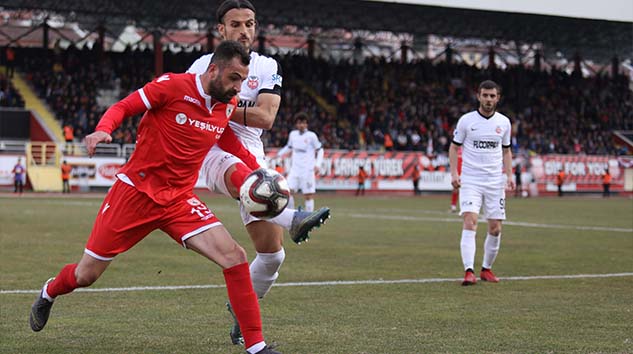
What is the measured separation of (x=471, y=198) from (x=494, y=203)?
11.5 inches

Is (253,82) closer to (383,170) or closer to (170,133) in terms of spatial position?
(170,133)

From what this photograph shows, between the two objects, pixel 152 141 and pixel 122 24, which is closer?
pixel 152 141

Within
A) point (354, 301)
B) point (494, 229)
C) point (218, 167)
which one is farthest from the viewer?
point (494, 229)

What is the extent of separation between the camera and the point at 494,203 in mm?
11938

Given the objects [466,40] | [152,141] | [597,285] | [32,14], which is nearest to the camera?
[152,141]

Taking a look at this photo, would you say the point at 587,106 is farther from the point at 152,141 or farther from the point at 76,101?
the point at 152,141

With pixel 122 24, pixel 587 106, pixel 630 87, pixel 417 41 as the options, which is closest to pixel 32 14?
pixel 122 24

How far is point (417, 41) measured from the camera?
6122cm

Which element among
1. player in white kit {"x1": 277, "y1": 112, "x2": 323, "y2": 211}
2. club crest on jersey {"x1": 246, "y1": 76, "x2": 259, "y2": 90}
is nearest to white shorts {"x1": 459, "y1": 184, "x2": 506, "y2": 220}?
club crest on jersey {"x1": 246, "y1": 76, "x2": 259, "y2": 90}

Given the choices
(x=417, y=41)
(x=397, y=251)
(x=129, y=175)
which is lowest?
(x=397, y=251)

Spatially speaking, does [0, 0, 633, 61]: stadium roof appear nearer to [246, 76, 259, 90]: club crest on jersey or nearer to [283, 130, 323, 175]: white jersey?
[283, 130, 323, 175]: white jersey

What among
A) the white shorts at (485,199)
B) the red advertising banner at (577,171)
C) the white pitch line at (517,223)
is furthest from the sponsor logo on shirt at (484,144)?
the red advertising banner at (577,171)

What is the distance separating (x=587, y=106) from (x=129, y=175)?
190 feet

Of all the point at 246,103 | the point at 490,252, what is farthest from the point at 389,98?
the point at 246,103
